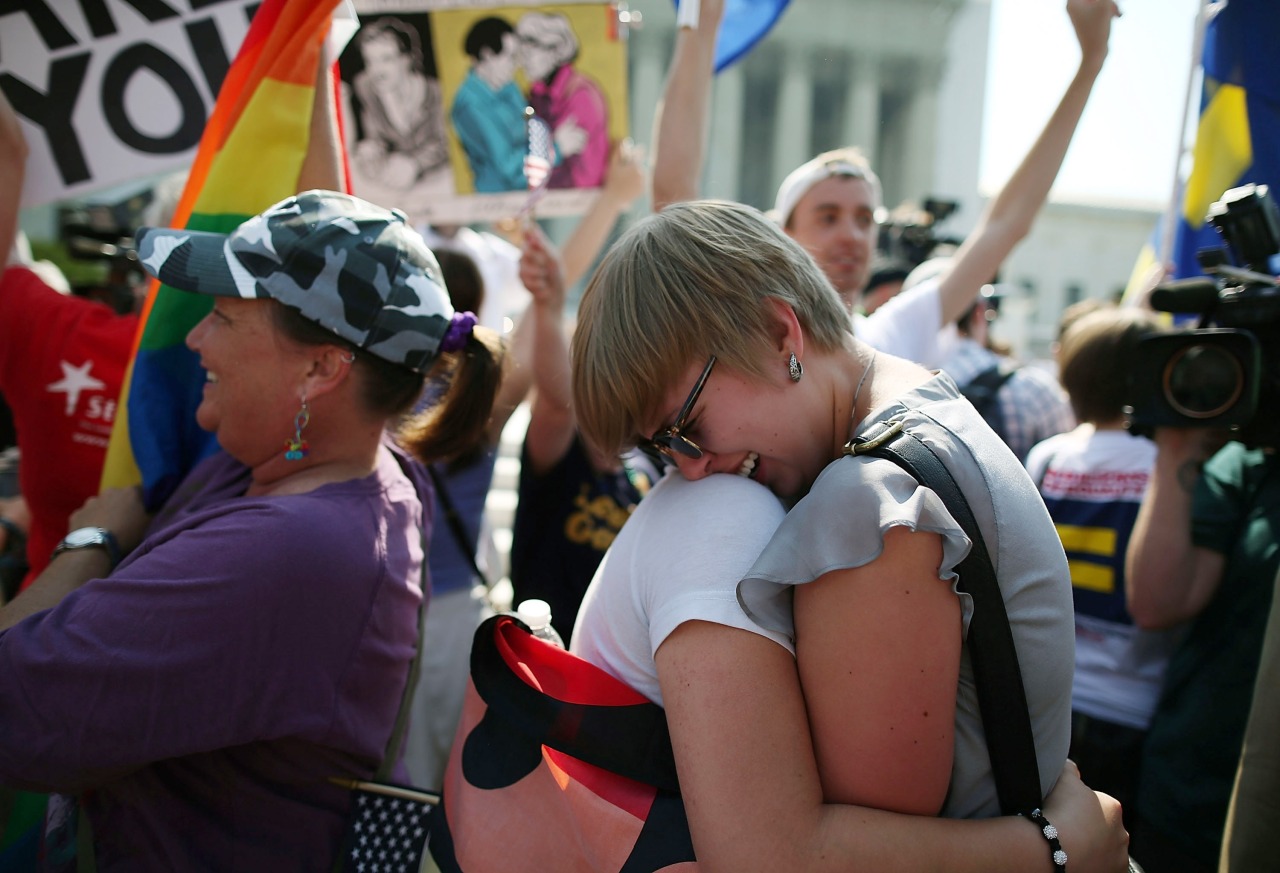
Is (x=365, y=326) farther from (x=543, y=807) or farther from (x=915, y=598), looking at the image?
(x=915, y=598)

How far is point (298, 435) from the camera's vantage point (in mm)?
1707

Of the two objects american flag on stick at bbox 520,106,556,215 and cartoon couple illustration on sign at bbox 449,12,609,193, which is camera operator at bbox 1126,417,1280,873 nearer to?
american flag on stick at bbox 520,106,556,215

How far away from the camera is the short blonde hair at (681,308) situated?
1.27 meters

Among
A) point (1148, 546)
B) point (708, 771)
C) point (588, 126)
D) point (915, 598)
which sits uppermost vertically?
point (588, 126)

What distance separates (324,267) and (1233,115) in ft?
9.59

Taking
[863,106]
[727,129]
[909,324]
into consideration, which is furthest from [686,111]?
[863,106]

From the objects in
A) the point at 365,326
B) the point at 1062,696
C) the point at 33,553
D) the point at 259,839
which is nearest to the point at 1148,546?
the point at 1062,696

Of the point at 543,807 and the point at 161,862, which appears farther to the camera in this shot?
the point at 161,862

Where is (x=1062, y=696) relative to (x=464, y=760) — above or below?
above

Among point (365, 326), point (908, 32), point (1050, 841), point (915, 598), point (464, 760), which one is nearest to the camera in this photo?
point (915, 598)

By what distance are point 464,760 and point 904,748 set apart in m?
0.70

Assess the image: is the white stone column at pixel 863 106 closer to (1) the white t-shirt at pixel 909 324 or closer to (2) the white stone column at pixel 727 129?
(2) the white stone column at pixel 727 129

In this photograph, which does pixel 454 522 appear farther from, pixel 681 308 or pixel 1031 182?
pixel 1031 182

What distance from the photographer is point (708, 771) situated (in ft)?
3.60
